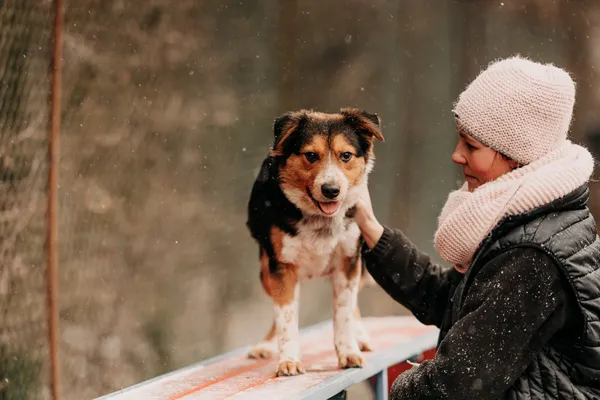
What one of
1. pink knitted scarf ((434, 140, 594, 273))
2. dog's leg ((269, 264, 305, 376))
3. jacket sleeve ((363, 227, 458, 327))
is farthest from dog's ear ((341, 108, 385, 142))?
pink knitted scarf ((434, 140, 594, 273))

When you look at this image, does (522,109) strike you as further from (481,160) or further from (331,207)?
(331,207)

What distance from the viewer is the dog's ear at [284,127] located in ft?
7.82

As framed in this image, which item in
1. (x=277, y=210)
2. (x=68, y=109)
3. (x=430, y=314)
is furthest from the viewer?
(x=68, y=109)

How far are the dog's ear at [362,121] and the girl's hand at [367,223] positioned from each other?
0.73 ft

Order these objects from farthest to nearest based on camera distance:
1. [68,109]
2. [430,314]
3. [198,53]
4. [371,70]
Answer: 1. [371,70]
2. [198,53]
3. [68,109]
4. [430,314]

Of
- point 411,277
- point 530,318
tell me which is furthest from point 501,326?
point 411,277

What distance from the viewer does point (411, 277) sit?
7.41 feet

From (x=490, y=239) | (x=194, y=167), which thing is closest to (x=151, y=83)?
(x=194, y=167)

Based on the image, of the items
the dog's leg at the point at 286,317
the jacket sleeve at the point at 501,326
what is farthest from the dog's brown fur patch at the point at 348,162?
the jacket sleeve at the point at 501,326

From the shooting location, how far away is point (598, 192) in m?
4.45

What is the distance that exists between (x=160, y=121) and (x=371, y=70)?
4.77 ft

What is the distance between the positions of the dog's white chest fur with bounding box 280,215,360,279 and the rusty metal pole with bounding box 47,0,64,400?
35.4 inches

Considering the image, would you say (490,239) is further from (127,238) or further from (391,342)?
(127,238)

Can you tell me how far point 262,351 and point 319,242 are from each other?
1.91 feet
